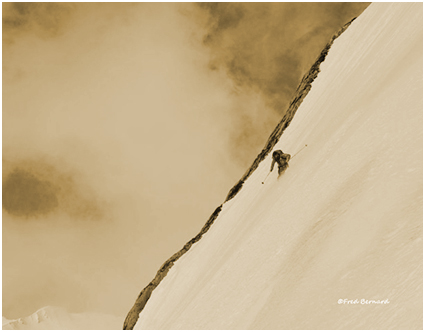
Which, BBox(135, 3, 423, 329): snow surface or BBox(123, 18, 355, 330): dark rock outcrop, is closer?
BBox(135, 3, 423, 329): snow surface

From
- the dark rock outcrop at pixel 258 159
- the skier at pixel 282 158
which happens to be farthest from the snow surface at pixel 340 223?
the dark rock outcrop at pixel 258 159

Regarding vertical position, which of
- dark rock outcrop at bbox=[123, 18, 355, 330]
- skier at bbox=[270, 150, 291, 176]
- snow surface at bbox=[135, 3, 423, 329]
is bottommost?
snow surface at bbox=[135, 3, 423, 329]

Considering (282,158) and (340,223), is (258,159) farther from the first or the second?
(340,223)

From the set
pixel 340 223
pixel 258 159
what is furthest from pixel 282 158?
pixel 258 159

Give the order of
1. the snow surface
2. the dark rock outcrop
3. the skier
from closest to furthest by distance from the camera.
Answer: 1. the snow surface
2. the skier
3. the dark rock outcrop

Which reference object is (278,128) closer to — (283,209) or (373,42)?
(373,42)

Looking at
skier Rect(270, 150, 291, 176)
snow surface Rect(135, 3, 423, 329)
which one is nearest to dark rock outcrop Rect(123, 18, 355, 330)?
snow surface Rect(135, 3, 423, 329)

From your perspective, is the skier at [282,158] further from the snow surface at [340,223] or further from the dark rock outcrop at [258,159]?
the dark rock outcrop at [258,159]

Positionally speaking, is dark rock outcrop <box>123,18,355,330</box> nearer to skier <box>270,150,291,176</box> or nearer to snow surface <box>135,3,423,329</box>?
snow surface <box>135,3,423,329</box>

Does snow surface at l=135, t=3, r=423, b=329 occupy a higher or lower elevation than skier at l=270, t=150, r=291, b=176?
lower
